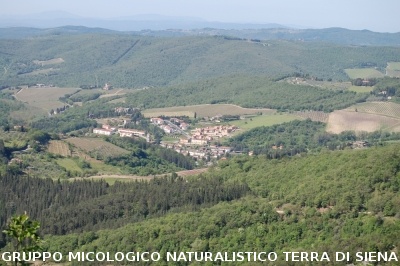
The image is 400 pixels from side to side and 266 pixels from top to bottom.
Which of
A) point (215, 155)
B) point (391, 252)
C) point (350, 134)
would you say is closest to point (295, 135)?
A: point (350, 134)

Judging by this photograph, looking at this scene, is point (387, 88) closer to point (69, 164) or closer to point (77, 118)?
point (77, 118)

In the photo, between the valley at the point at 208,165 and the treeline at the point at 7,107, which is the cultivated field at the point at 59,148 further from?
the treeline at the point at 7,107

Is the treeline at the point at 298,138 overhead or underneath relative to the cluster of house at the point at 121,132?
overhead

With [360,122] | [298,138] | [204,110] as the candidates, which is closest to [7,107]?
[204,110]

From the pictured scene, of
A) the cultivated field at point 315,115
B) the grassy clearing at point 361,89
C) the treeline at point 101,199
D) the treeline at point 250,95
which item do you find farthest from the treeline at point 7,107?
the grassy clearing at point 361,89

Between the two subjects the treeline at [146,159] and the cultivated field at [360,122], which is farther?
the cultivated field at [360,122]

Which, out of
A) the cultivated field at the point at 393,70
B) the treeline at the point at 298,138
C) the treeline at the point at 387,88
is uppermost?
the treeline at the point at 387,88
